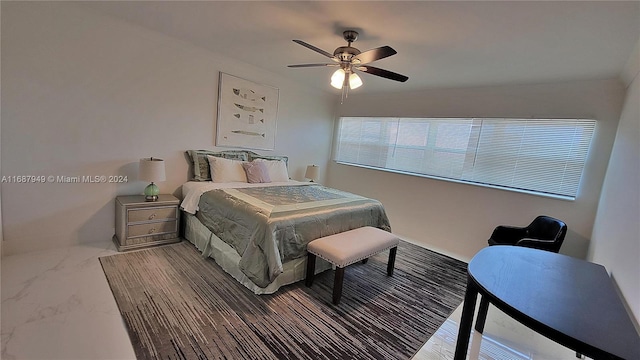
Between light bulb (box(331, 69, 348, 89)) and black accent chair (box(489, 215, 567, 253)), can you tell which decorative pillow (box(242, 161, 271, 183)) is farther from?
black accent chair (box(489, 215, 567, 253))

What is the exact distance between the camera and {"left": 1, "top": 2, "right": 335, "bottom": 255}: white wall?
7.76ft

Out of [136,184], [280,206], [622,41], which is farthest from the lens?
[136,184]

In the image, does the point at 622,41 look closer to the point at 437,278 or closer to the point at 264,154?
the point at 437,278

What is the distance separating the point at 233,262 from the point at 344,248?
1.05m

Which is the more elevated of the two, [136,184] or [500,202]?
[500,202]

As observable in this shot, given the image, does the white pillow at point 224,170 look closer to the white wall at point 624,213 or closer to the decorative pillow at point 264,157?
the decorative pillow at point 264,157

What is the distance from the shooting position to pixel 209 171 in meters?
3.49

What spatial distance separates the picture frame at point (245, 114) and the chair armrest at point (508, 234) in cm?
333

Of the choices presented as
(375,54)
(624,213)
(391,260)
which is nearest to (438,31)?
(375,54)

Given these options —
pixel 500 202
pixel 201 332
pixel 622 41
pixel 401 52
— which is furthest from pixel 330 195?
pixel 622 41

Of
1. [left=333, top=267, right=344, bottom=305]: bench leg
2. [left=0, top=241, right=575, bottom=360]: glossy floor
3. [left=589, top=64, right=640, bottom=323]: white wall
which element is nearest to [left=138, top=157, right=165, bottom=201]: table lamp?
[left=0, top=241, right=575, bottom=360]: glossy floor

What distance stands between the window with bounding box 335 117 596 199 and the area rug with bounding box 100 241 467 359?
1540mm

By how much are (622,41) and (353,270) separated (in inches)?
113

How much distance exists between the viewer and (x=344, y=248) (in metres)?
2.29
